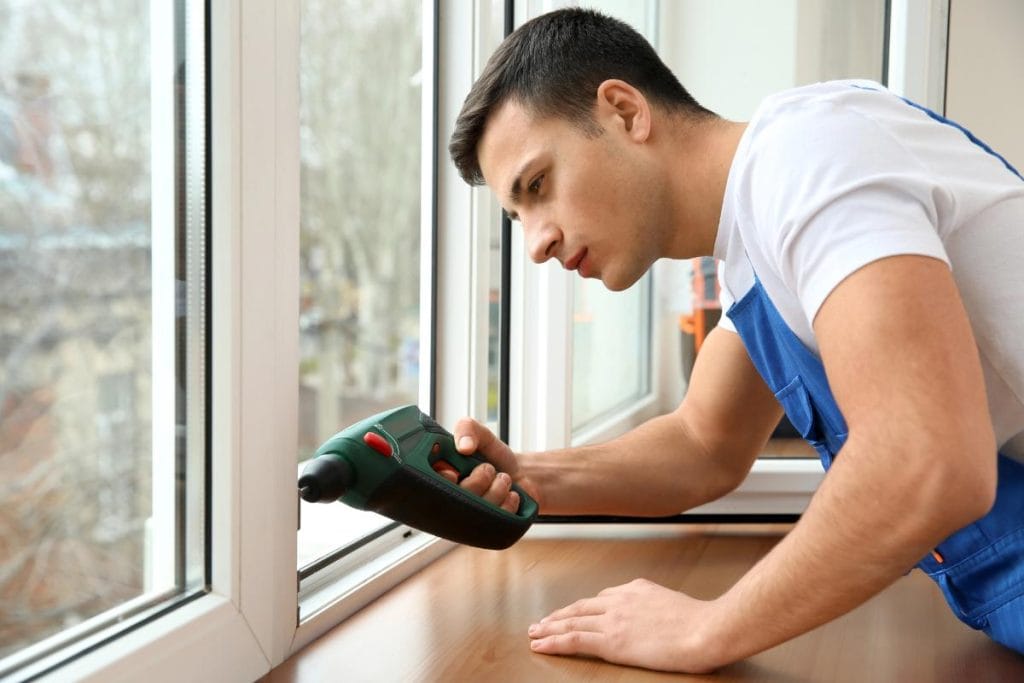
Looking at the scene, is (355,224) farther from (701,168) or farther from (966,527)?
(966,527)

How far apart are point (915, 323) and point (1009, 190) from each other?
0.26m

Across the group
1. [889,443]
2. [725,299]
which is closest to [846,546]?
[889,443]

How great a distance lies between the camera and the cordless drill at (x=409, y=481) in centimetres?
87

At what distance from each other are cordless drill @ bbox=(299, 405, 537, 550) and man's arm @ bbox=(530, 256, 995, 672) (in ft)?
1.03

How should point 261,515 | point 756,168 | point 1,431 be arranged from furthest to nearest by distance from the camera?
point 261,515 → point 756,168 → point 1,431

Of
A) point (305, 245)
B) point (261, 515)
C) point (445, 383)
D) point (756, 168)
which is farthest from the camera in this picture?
point (445, 383)

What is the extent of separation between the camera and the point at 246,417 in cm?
88

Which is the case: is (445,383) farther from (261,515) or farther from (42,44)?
(42,44)

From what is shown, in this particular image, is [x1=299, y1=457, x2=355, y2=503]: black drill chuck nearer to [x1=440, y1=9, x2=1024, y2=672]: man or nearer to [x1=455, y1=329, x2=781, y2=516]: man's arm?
[x1=440, y1=9, x2=1024, y2=672]: man

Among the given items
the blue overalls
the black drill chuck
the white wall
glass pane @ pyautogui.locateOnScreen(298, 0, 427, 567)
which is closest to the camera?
the black drill chuck

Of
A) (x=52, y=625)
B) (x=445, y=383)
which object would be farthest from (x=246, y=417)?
(x=445, y=383)

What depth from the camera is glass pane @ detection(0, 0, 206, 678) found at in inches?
27.3

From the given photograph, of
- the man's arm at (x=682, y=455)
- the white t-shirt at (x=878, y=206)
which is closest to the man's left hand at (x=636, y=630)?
the man's arm at (x=682, y=455)

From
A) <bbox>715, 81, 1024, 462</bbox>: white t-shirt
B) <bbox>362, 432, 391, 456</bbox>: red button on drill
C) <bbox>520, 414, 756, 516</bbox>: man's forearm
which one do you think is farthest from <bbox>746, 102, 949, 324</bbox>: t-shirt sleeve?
<bbox>520, 414, 756, 516</bbox>: man's forearm
